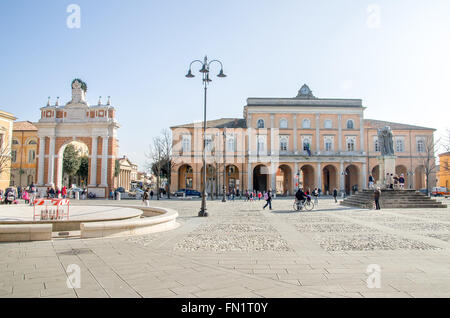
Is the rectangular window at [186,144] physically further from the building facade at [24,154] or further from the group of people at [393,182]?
the building facade at [24,154]

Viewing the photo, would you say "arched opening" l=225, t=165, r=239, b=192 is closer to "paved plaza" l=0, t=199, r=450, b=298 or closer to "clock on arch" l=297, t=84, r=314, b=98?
"clock on arch" l=297, t=84, r=314, b=98

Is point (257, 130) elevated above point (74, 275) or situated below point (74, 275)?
above

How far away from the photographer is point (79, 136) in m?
40.3

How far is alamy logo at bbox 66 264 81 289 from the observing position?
4.35 m

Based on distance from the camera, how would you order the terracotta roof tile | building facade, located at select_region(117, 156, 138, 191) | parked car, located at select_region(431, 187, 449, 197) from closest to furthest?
1. parked car, located at select_region(431, 187, 449, 197)
2. the terracotta roof tile
3. building facade, located at select_region(117, 156, 138, 191)

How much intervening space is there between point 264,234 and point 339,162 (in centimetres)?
4064

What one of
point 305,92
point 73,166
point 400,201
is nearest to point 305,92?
point 305,92

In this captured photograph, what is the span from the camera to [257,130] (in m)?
47.4

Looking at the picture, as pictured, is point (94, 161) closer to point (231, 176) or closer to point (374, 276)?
point (231, 176)

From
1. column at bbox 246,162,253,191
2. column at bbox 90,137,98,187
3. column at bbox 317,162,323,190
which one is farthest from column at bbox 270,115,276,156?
column at bbox 90,137,98,187

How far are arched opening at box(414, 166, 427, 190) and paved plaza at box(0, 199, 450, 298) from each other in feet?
158

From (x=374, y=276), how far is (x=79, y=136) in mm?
41791

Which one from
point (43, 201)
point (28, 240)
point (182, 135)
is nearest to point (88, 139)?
point (182, 135)
